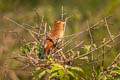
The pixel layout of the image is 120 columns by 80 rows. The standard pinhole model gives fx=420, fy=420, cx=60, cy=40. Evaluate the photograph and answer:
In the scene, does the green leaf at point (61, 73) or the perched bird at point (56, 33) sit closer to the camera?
the green leaf at point (61, 73)

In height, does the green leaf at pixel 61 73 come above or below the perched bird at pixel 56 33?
below

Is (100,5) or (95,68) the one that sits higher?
(100,5)

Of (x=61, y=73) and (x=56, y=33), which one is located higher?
(x=56, y=33)

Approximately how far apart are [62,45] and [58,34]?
858mm

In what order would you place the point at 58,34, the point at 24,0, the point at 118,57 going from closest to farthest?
the point at 118,57
the point at 58,34
the point at 24,0

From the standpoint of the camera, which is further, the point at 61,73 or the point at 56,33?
the point at 56,33

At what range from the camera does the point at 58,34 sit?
521cm

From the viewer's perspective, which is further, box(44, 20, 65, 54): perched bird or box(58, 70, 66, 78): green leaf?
box(44, 20, 65, 54): perched bird

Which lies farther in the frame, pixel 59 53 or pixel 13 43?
pixel 13 43

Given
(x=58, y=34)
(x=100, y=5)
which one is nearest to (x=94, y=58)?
(x=58, y=34)

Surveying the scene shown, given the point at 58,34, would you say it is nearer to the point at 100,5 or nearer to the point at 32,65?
the point at 32,65

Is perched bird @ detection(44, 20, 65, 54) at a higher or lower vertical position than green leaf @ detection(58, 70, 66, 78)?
higher

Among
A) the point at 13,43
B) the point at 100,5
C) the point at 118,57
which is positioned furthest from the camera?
the point at 100,5

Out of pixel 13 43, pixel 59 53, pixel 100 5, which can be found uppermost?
pixel 100 5
